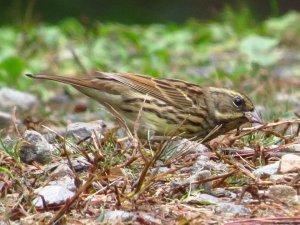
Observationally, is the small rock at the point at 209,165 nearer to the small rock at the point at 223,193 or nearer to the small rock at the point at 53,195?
the small rock at the point at 223,193

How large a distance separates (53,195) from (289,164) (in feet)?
3.89

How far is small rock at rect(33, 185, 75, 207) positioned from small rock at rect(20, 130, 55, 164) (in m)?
0.73

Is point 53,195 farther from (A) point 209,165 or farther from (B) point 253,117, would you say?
(B) point 253,117

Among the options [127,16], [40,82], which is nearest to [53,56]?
[40,82]

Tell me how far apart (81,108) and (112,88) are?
2114mm

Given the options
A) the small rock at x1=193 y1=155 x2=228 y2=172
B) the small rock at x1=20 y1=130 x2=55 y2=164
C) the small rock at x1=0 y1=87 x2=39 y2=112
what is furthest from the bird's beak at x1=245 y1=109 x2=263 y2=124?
the small rock at x1=0 y1=87 x2=39 y2=112

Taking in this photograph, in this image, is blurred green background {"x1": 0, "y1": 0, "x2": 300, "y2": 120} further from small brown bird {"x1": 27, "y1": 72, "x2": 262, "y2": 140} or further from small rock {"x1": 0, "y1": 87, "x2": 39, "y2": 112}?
small brown bird {"x1": 27, "y1": 72, "x2": 262, "y2": 140}

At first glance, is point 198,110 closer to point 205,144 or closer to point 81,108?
point 205,144

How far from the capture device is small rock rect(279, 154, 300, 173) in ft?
16.5

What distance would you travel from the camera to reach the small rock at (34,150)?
550 centimetres

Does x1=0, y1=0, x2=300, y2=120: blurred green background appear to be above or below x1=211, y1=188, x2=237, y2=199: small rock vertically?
below

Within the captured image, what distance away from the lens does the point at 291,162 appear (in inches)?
200

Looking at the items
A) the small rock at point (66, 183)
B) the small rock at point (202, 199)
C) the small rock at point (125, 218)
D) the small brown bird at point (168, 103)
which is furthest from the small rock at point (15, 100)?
the small rock at point (125, 218)

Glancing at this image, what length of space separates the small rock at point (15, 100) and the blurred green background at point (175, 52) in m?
0.57
